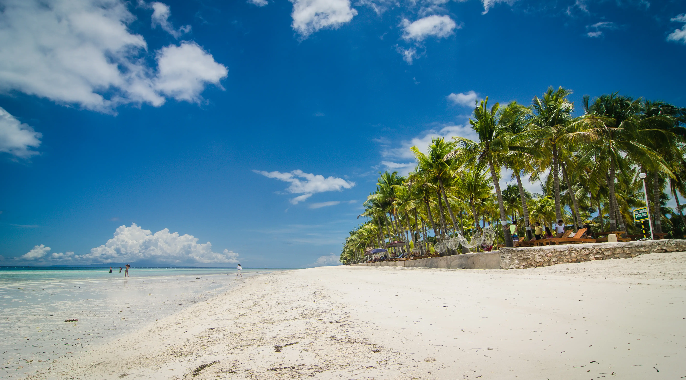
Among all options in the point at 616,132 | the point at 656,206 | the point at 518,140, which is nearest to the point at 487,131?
the point at 518,140

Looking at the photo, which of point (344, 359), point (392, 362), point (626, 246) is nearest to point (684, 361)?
point (392, 362)

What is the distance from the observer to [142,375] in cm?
383

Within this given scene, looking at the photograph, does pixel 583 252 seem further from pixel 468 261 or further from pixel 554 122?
pixel 554 122

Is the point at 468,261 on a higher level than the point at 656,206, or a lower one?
lower

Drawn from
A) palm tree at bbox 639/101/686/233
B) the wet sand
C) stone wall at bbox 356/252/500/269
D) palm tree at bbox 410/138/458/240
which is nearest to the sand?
the wet sand

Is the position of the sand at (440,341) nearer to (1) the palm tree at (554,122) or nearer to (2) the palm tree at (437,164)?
(1) the palm tree at (554,122)

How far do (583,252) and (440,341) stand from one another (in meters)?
11.3

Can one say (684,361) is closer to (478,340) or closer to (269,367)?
(478,340)

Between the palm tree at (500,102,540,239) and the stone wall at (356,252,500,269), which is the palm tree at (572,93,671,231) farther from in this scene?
the stone wall at (356,252,500,269)

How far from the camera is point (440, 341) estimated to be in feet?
12.1

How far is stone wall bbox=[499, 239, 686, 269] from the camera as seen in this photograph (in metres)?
11.7

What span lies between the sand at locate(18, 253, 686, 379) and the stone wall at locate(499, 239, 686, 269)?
639cm

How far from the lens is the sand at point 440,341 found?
2844 millimetres

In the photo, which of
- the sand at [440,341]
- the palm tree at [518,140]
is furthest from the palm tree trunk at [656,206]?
the sand at [440,341]
